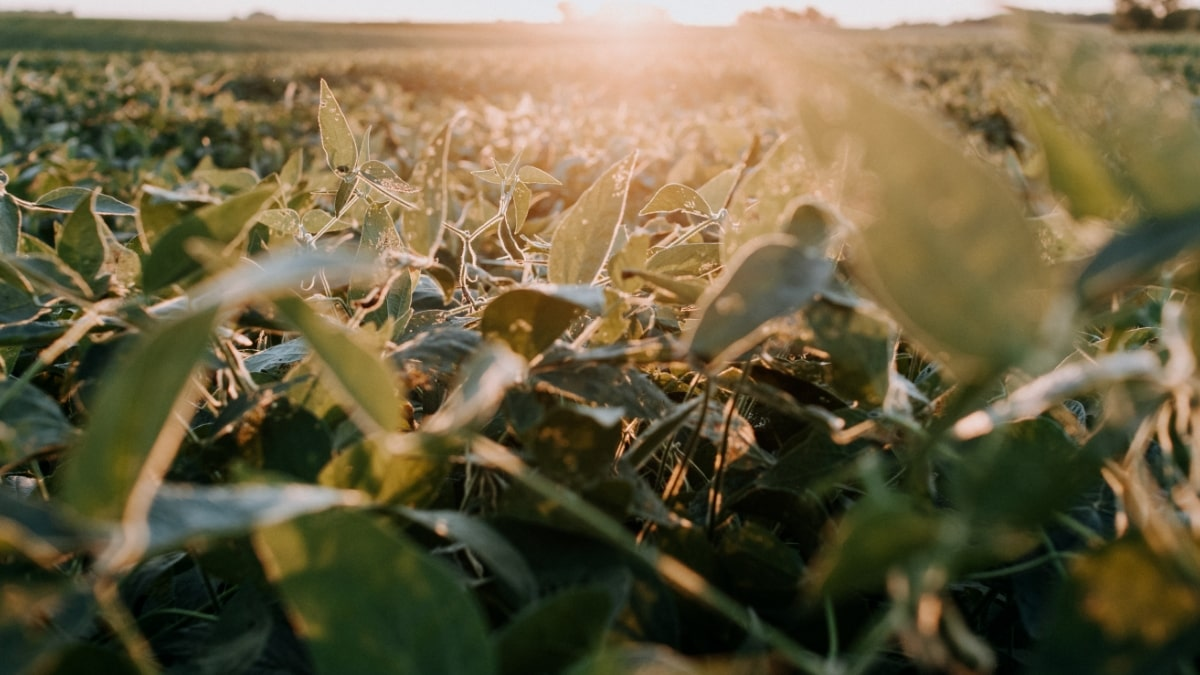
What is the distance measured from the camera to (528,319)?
1.38 feet

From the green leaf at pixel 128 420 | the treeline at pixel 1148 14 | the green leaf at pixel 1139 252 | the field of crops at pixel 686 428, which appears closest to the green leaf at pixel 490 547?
the field of crops at pixel 686 428

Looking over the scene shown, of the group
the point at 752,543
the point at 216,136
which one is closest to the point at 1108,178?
the point at 752,543

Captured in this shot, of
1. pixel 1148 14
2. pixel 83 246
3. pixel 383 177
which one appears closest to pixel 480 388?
pixel 83 246

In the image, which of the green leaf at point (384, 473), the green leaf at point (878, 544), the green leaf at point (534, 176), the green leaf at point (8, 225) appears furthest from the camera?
the green leaf at point (534, 176)

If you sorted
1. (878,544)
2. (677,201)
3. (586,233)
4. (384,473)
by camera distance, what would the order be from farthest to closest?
(677,201), (586,233), (384,473), (878,544)

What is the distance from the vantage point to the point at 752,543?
394 mm

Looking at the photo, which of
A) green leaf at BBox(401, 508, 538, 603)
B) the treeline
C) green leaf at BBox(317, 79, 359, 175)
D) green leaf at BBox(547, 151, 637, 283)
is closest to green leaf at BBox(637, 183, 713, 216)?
green leaf at BBox(547, 151, 637, 283)

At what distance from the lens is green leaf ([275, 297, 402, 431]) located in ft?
0.97

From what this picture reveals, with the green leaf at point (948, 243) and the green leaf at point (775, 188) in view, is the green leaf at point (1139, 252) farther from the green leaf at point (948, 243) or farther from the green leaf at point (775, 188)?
the green leaf at point (775, 188)

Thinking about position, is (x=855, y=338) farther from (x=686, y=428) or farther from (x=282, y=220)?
(x=282, y=220)

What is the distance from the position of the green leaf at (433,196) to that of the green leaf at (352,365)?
14cm

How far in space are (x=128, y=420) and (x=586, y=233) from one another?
0.29 m

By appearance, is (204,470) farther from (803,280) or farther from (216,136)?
(216,136)

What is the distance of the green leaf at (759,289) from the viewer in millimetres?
320
